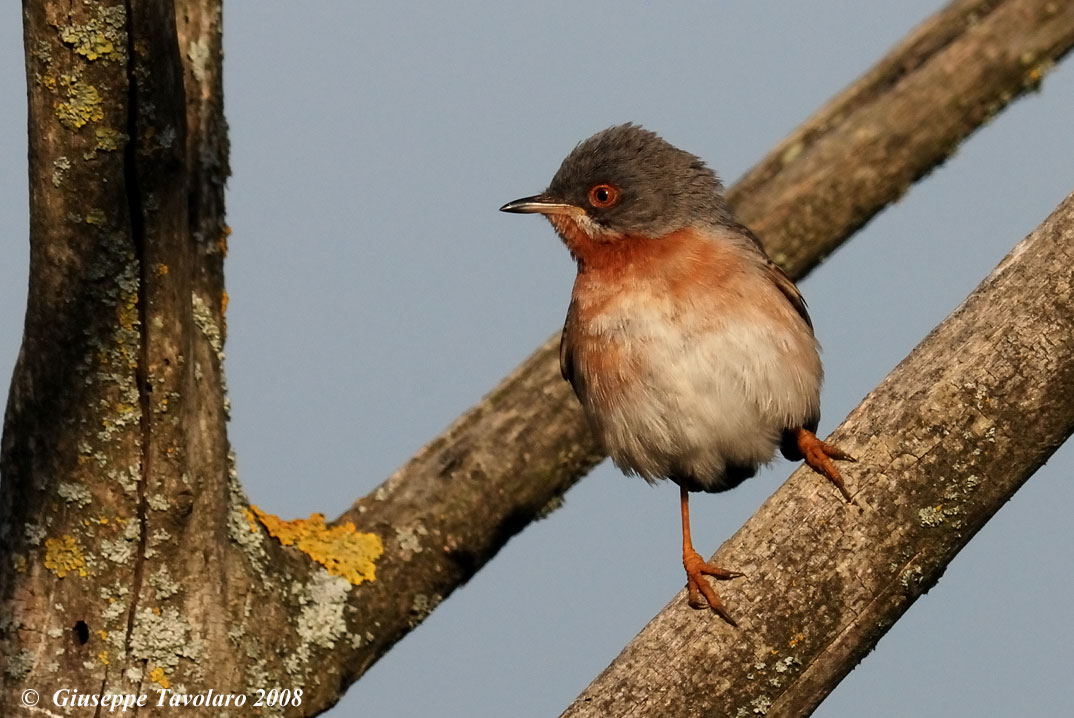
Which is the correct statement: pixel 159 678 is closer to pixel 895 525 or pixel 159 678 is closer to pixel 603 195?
pixel 895 525

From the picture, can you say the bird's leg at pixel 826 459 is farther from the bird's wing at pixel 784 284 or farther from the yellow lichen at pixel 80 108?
the yellow lichen at pixel 80 108

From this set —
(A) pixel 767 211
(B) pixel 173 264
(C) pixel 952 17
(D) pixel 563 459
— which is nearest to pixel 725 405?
(D) pixel 563 459

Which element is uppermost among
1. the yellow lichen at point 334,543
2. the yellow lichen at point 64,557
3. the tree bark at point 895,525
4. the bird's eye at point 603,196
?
the bird's eye at point 603,196

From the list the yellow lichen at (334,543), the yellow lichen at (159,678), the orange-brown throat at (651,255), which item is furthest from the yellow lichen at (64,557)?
the orange-brown throat at (651,255)

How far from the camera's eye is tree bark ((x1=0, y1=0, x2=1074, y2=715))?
4043 mm

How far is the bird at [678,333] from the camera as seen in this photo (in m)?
5.19

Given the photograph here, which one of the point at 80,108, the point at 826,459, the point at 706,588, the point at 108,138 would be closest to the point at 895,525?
the point at 826,459

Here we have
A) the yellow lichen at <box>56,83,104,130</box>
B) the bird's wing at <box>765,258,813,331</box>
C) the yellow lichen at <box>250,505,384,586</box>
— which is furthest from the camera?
the bird's wing at <box>765,258,813,331</box>

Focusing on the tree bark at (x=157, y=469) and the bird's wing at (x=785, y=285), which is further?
the bird's wing at (x=785, y=285)

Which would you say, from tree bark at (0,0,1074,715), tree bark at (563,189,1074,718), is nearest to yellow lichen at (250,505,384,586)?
tree bark at (0,0,1074,715)

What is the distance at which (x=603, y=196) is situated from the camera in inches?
238

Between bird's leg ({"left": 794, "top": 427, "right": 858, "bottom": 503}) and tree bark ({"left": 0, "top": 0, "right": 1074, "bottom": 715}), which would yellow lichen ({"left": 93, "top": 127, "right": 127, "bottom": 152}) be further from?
bird's leg ({"left": 794, "top": 427, "right": 858, "bottom": 503})

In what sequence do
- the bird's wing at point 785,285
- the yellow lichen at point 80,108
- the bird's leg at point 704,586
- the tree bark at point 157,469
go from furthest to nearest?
the bird's wing at point 785,285, the bird's leg at point 704,586, the tree bark at point 157,469, the yellow lichen at point 80,108

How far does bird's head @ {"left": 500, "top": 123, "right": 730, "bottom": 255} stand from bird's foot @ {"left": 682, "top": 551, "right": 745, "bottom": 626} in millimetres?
2020
